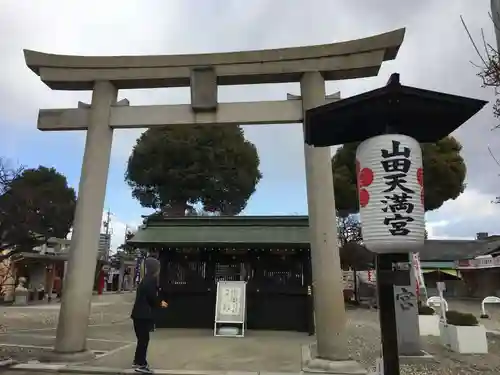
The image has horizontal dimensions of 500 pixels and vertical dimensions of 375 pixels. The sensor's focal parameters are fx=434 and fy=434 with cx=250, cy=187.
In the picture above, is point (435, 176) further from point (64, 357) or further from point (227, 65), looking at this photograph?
point (64, 357)

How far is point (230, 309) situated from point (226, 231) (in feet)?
8.87

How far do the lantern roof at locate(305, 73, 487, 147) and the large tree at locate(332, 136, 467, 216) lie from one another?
848 inches

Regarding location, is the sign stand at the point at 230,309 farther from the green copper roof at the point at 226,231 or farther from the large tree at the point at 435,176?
the large tree at the point at 435,176

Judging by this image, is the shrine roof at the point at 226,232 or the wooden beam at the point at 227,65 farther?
the shrine roof at the point at 226,232

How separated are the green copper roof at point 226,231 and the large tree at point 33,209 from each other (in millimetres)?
11113

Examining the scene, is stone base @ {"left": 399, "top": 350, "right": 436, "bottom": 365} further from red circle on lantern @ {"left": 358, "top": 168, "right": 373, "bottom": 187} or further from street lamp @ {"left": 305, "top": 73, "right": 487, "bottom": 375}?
red circle on lantern @ {"left": 358, "top": 168, "right": 373, "bottom": 187}

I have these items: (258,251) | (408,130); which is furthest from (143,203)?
(408,130)

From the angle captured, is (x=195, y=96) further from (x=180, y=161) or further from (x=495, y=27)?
(x=180, y=161)

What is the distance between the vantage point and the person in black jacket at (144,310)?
678cm

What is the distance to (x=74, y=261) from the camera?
27.2 feet

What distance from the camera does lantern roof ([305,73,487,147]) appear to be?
443cm

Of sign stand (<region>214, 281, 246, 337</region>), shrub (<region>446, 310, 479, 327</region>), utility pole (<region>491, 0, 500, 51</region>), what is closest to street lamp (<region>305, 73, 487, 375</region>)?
utility pole (<region>491, 0, 500, 51</region>)

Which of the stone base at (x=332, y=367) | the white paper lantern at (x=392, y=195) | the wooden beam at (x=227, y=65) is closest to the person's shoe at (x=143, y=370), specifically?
the stone base at (x=332, y=367)

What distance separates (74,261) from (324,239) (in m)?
4.75
